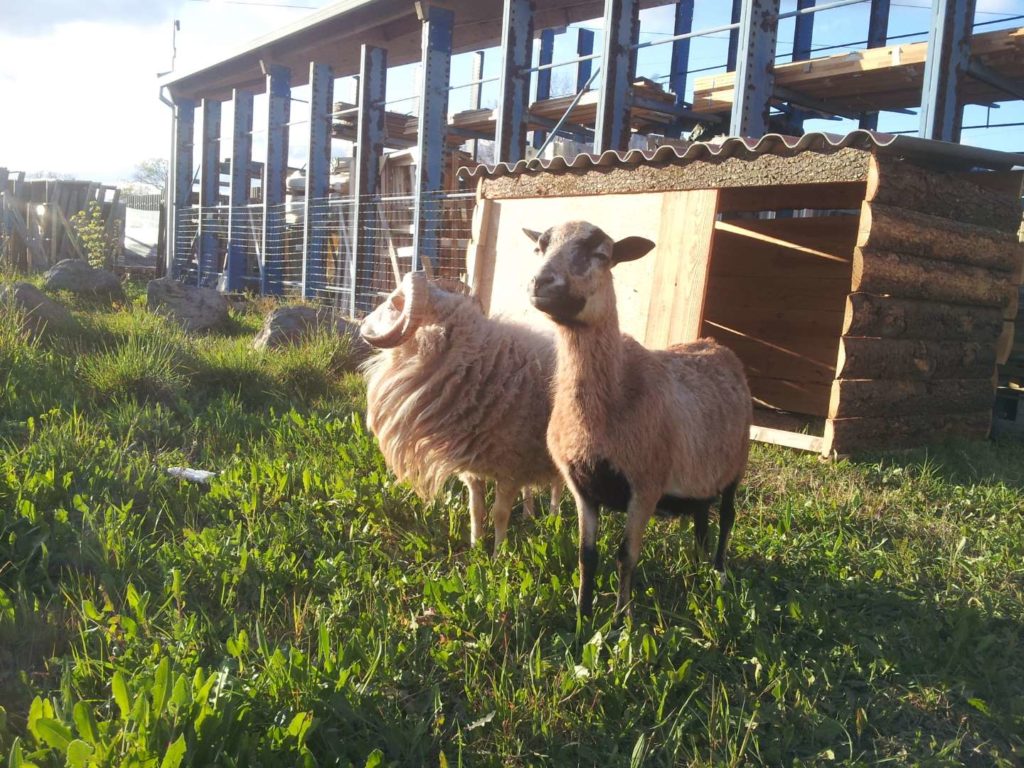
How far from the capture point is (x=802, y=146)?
5266 millimetres

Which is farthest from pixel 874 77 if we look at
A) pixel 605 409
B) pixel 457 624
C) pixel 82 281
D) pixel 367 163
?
pixel 82 281

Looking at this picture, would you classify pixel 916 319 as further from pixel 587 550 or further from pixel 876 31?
pixel 876 31

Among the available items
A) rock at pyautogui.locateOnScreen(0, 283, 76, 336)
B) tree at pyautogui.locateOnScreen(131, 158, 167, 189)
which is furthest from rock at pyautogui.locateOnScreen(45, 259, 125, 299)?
tree at pyautogui.locateOnScreen(131, 158, 167, 189)

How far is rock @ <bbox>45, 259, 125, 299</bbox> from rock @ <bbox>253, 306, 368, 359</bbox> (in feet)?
11.3

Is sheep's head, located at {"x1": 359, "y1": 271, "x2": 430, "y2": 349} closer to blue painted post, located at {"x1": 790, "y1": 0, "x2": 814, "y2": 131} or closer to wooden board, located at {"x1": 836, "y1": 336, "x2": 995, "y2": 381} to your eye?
wooden board, located at {"x1": 836, "y1": 336, "x2": 995, "y2": 381}

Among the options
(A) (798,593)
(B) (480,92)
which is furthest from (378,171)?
(A) (798,593)

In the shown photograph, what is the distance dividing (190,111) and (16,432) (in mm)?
16387

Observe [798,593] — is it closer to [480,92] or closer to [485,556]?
→ [485,556]

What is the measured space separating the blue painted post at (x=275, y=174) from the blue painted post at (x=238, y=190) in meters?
1.23

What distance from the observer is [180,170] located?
19141mm

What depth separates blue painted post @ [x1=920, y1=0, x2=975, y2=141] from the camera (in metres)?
6.69

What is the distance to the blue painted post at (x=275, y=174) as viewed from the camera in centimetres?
1505

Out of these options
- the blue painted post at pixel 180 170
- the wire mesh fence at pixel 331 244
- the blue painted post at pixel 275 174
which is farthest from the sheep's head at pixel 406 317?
the blue painted post at pixel 180 170

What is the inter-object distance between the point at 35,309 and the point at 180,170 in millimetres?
12353
